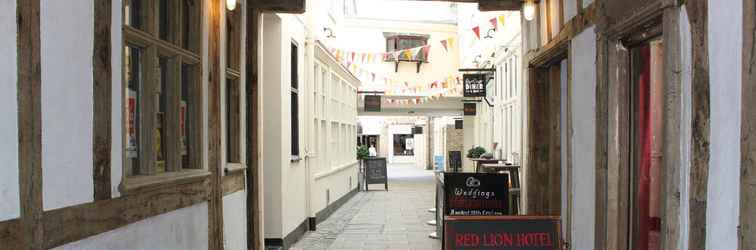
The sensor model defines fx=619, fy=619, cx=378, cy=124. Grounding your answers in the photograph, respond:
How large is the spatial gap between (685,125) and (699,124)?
153 mm

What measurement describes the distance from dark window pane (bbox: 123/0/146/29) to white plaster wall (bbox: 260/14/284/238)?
366cm

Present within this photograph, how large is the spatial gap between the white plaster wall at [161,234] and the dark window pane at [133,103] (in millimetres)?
349

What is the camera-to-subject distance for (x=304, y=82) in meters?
8.59

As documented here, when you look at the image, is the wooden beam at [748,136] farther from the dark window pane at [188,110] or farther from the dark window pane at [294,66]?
the dark window pane at [294,66]

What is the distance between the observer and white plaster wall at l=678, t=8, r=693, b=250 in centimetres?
268

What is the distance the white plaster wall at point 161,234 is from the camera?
8.86 feet

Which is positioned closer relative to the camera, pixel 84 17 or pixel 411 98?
pixel 84 17

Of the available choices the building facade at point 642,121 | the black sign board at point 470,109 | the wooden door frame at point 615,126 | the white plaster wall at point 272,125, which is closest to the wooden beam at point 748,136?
the building facade at point 642,121

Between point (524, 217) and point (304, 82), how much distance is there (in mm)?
4773

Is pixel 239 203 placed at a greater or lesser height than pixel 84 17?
lesser

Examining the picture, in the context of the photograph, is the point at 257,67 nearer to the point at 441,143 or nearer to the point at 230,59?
the point at 230,59

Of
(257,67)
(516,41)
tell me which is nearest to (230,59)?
(257,67)

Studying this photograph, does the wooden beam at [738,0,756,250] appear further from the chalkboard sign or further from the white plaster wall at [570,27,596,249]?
the chalkboard sign

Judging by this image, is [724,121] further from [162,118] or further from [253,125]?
[253,125]
